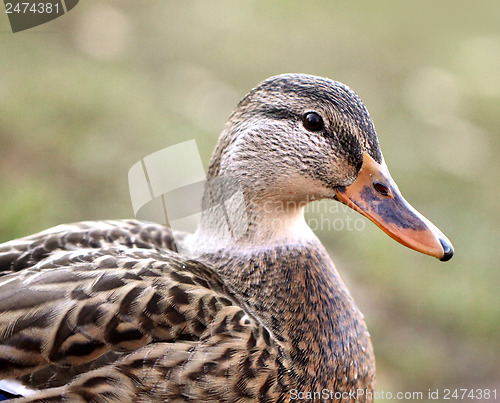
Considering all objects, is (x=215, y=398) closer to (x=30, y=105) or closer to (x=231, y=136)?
(x=231, y=136)

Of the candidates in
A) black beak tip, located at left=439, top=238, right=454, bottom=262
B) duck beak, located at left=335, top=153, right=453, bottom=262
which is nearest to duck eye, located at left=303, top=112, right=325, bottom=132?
duck beak, located at left=335, top=153, right=453, bottom=262

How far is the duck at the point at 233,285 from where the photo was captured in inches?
60.3

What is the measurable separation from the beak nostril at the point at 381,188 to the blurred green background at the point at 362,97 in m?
1.10

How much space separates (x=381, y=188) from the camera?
→ 175cm

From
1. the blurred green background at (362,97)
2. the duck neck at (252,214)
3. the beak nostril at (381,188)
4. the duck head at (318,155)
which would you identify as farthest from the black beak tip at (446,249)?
the blurred green background at (362,97)

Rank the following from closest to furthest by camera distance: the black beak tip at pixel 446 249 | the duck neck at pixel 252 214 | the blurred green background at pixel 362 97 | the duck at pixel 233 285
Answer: the duck at pixel 233 285
the black beak tip at pixel 446 249
the duck neck at pixel 252 214
the blurred green background at pixel 362 97

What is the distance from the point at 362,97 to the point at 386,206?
237cm

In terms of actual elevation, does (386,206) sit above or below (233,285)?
above

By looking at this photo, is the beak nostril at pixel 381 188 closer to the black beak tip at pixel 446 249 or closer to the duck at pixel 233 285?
the duck at pixel 233 285

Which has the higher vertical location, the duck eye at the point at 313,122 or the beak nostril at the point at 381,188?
the duck eye at the point at 313,122

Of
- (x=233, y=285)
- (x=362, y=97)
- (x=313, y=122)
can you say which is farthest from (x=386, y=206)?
(x=362, y=97)

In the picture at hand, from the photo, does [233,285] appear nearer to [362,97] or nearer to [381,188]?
[381,188]

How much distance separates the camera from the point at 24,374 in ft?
4.94

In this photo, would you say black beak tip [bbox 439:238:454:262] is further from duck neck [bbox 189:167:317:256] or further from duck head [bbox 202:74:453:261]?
duck neck [bbox 189:167:317:256]
